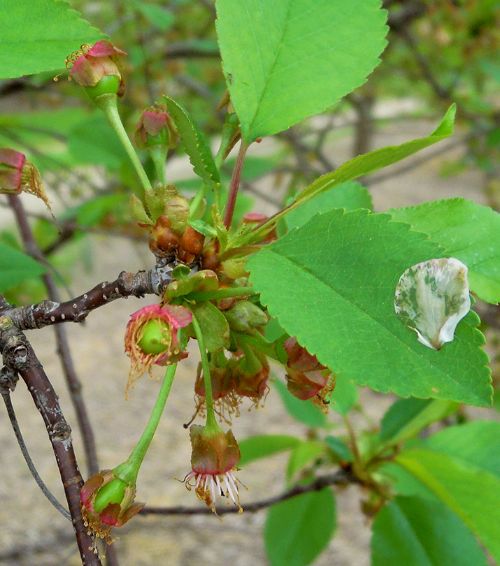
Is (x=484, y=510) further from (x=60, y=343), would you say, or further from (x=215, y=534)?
(x=215, y=534)

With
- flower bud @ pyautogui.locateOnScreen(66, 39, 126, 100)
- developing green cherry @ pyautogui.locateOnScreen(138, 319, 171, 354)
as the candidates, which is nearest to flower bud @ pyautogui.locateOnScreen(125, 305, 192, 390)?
developing green cherry @ pyautogui.locateOnScreen(138, 319, 171, 354)

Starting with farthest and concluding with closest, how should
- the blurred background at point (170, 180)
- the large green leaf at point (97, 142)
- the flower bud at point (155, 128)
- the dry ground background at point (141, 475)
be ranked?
the dry ground background at point (141, 475), the blurred background at point (170, 180), the large green leaf at point (97, 142), the flower bud at point (155, 128)

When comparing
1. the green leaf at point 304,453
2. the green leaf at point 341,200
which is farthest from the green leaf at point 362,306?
the green leaf at point 304,453

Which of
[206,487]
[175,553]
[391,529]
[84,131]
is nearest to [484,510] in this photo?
[391,529]

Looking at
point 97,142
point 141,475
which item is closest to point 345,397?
point 97,142

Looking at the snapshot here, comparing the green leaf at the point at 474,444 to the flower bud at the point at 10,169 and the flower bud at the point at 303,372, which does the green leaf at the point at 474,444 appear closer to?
the flower bud at the point at 303,372

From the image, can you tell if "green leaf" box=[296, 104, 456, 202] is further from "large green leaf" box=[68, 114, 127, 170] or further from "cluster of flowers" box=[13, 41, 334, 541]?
"large green leaf" box=[68, 114, 127, 170]
